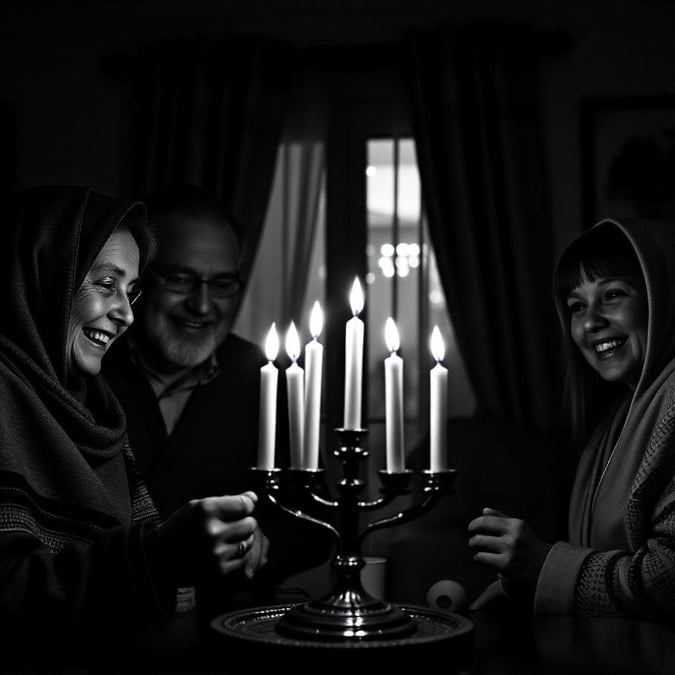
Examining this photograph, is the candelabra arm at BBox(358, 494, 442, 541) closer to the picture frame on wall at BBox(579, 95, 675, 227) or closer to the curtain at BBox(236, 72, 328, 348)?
the curtain at BBox(236, 72, 328, 348)

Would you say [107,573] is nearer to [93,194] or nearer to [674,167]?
[93,194]

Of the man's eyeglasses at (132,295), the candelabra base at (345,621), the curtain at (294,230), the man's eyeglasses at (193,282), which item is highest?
the curtain at (294,230)

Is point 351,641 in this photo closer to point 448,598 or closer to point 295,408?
point 295,408

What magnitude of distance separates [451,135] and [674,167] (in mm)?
892

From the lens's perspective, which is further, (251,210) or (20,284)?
(251,210)

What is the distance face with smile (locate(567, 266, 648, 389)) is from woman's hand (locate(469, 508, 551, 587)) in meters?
0.61

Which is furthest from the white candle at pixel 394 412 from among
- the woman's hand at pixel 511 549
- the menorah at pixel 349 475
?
the woman's hand at pixel 511 549

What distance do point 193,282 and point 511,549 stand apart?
1296 millimetres

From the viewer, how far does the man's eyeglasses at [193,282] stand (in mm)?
2711

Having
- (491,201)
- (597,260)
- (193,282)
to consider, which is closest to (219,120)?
(491,201)

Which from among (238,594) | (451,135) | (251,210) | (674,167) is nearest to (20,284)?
(238,594)

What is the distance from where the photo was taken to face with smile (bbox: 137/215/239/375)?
106 inches

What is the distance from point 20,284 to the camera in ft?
6.00

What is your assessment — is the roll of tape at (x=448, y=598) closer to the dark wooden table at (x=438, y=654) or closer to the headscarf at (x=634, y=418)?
the dark wooden table at (x=438, y=654)
